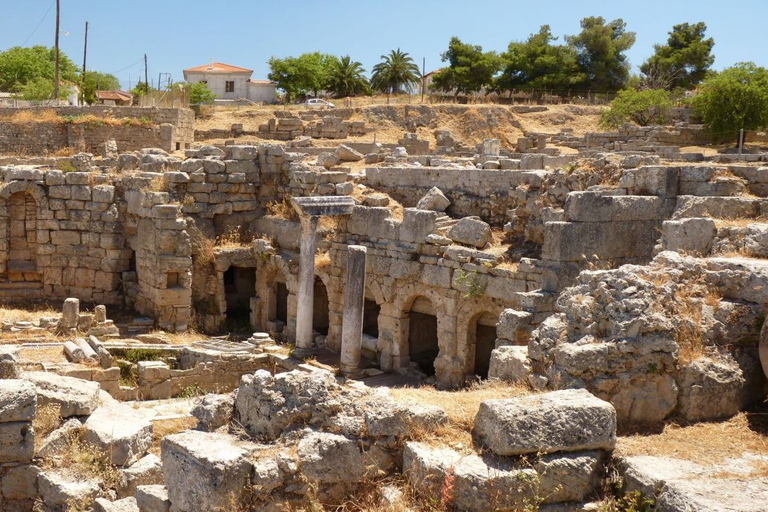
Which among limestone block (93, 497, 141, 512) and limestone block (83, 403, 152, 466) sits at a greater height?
limestone block (83, 403, 152, 466)

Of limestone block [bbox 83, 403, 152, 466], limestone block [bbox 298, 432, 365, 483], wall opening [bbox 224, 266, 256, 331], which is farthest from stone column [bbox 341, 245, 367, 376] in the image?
limestone block [bbox 298, 432, 365, 483]

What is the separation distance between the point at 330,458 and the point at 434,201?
10.7 m

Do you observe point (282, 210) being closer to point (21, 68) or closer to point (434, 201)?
point (434, 201)

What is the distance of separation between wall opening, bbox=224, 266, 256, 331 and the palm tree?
102ft

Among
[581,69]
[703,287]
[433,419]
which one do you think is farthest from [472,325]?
[581,69]

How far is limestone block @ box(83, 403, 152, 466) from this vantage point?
851 centimetres

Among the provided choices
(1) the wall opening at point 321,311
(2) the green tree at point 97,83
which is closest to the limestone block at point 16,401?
(1) the wall opening at point 321,311

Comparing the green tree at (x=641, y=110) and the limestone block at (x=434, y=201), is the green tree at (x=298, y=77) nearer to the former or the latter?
the green tree at (x=641, y=110)

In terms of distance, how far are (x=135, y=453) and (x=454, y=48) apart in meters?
44.8

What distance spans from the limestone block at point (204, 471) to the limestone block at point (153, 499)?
7.8 inches

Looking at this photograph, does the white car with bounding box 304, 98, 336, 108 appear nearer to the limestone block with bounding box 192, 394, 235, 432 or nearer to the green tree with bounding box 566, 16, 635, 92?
the green tree with bounding box 566, 16, 635, 92

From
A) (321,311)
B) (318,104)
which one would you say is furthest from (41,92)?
(321,311)

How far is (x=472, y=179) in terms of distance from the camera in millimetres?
16812

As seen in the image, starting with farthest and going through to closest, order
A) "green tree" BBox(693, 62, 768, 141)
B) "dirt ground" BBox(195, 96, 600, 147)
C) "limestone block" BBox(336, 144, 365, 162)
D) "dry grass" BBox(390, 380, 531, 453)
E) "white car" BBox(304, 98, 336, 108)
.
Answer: "white car" BBox(304, 98, 336, 108), "dirt ground" BBox(195, 96, 600, 147), "green tree" BBox(693, 62, 768, 141), "limestone block" BBox(336, 144, 365, 162), "dry grass" BBox(390, 380, 531, 453)
